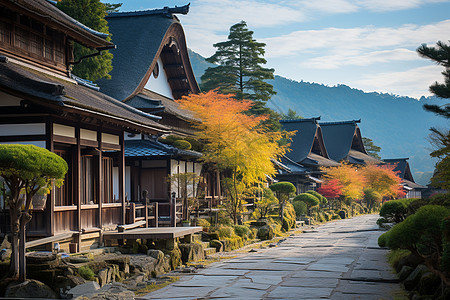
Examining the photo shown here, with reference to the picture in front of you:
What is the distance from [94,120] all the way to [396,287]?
9753mm

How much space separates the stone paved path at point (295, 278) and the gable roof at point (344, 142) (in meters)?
51.2

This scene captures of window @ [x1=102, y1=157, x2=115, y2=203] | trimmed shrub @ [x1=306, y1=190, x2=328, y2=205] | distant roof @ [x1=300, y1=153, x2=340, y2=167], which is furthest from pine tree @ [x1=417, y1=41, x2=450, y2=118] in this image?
distant roof @ [x1=300, y1=153, x2=340, y2=167]

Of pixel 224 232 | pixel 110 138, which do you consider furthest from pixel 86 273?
pixel 224 232

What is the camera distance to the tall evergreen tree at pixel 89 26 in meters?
26.9

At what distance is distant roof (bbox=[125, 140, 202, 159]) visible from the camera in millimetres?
23625

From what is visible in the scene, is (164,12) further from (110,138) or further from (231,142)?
(110,138)

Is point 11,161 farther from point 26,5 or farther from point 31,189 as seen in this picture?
point 26,5

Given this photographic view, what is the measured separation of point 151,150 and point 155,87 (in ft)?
17.9

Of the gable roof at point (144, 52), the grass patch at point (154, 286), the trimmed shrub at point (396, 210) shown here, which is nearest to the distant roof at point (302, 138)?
the gable roof at point (144, 52)

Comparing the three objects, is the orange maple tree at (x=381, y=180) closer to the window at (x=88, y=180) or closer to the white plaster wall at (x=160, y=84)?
the white plaster wall at (x=160, y=84)

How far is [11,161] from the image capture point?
10.2 m

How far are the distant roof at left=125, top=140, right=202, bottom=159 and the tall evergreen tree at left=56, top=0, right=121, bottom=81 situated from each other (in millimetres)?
4293

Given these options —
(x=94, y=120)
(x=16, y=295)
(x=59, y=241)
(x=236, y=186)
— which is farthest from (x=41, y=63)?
(x=236, y=186)

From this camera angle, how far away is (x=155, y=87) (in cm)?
2845
